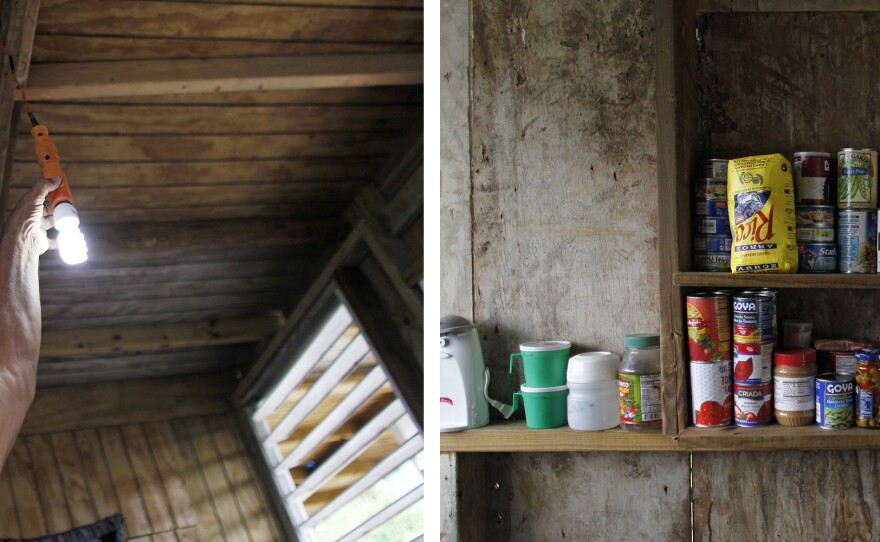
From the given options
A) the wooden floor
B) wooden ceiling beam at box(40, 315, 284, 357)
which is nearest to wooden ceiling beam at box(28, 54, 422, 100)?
wooden ceiling beam at box(40, 315, 284, 357)

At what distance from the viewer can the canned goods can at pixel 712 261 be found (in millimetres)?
1521

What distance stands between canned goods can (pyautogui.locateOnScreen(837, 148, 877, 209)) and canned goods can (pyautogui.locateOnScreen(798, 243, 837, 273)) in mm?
76

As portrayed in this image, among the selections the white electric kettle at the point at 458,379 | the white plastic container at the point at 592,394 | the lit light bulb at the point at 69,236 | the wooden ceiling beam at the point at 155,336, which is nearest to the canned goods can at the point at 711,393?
the white plastic container at the point at 592,394

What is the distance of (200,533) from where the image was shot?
4.78m

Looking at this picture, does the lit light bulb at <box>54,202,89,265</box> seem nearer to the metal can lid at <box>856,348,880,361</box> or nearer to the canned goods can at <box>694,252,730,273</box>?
the canned goods can at <box>694,252,730,273</box>

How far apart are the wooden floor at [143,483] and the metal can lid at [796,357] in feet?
13.0

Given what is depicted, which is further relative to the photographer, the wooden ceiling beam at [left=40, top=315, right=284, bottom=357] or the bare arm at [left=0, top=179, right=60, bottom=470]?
the wooden ceiling beam at [left=40, top=315, right=284, bottom=357]

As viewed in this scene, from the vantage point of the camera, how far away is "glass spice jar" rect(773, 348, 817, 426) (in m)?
1.48

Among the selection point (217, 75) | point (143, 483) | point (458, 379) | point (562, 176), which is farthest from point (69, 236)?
point (143, 483)

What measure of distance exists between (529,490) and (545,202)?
55 cm

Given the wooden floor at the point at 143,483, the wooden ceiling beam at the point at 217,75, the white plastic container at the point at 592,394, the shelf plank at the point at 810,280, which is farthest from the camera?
the wooden floor at the point at 143,483

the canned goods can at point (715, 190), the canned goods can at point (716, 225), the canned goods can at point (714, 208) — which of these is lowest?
the canned goods can at point (716, 225)

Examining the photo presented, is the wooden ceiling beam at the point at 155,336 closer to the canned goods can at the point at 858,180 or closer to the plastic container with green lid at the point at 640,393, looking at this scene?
the plastic container with green lid at the point at 640,393

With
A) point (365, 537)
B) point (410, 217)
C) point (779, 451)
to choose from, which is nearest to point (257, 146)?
point (410, 217)
